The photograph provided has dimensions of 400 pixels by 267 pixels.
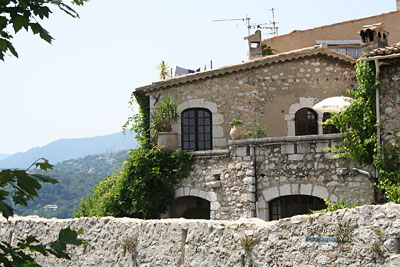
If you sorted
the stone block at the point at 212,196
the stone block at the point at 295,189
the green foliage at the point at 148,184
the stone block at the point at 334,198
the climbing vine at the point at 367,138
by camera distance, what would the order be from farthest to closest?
the green foliage at the point at 148,184
the stone block at the point at 212,196
the stone block at the point at 295,189
the stone block at the point at 334,198
the climbing vine at the point at 367,138

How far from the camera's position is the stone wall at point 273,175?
1479 centimetres

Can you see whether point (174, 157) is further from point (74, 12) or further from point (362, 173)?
point (74, 12)

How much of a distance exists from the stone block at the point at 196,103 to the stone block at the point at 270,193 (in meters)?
4.33

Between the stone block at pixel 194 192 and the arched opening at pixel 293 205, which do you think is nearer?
the arched opening at pixel 293 205

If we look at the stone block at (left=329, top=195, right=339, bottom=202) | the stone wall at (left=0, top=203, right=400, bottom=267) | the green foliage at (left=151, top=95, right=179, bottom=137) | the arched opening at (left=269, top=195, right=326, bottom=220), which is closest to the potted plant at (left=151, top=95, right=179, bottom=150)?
the green foliage at (left=151, top=95, right=179, bottom=137)

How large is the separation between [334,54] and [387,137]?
547 centimetres

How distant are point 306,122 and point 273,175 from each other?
3.95 metres

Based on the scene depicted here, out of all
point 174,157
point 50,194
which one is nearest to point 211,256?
point 174,157

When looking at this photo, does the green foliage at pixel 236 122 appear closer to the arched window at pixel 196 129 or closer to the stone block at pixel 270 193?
the arched window at pixel 196 129

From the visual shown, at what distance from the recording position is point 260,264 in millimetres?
7352

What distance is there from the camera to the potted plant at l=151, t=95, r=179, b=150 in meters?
18.3

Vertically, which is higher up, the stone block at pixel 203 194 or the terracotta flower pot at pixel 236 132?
the terracotta flower pot at pixel 236 132

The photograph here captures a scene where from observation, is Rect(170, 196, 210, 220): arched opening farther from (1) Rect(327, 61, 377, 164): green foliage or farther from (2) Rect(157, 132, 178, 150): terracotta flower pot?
(1) Rect(327, 61, 377, 164): green foliage

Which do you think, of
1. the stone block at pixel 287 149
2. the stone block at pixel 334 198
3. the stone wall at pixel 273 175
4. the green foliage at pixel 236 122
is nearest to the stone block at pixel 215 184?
the stone wall at pixel 273 175
